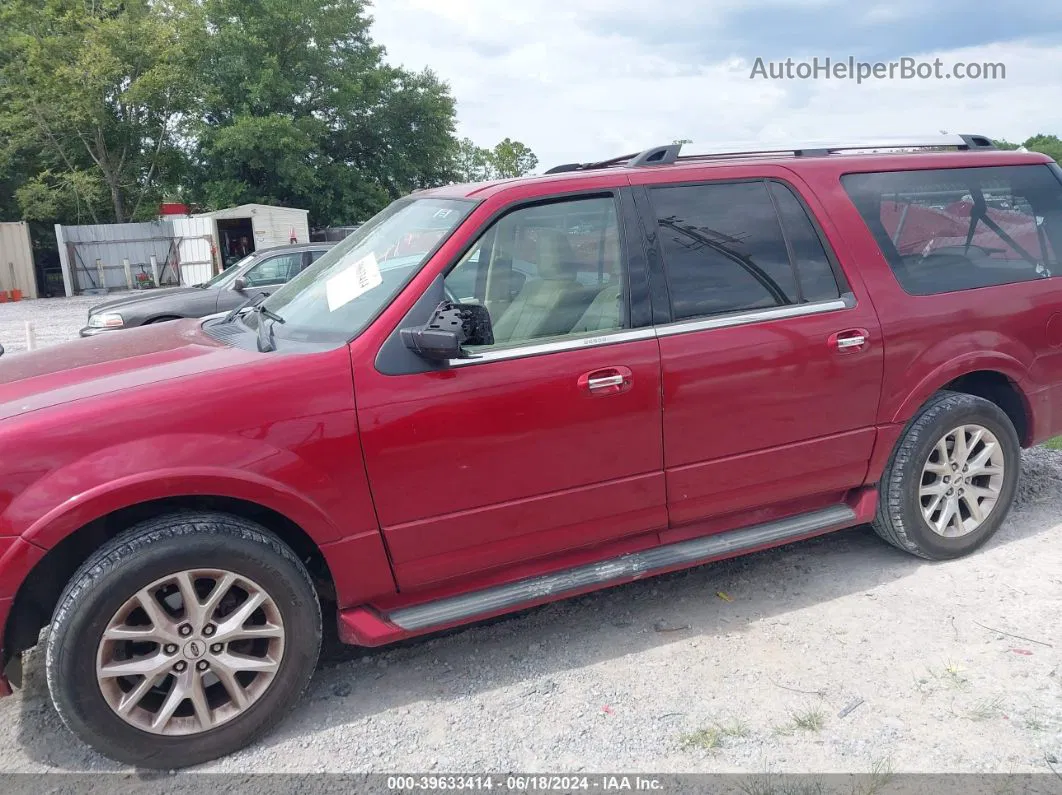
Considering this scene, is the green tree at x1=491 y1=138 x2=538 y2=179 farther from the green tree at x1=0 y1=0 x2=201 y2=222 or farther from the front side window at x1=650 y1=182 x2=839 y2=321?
the front side window at x1=650 y1=182 x2=839 y2=321

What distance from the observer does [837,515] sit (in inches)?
157

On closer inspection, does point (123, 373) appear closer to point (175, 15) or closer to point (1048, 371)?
point (1048, 371)

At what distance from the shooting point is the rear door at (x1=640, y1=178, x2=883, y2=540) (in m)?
3.50

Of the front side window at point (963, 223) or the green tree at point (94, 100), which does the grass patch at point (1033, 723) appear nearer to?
the front side window at point (963, 223)

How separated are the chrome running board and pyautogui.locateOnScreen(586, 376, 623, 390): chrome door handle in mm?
768

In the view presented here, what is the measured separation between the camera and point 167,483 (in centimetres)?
273

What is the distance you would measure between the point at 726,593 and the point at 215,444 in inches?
96.2

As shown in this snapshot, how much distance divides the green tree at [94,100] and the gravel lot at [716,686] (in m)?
28.7

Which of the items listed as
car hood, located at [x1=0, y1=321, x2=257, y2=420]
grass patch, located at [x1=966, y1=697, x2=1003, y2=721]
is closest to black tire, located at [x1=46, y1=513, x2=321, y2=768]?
car hood, located at [x1=0, y1=321, x2=257, y2=420]

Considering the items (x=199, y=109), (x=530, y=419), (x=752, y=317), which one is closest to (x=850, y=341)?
(x=752, y=317)

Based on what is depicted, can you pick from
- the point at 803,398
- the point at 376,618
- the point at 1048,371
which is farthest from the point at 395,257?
the point at 1048,371

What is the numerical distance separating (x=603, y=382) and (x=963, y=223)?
230 cm

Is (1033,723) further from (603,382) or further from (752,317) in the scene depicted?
(603,382)

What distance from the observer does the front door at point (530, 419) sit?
306cm
